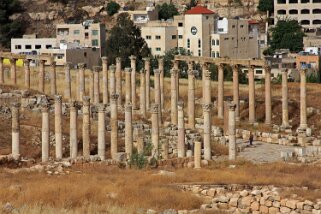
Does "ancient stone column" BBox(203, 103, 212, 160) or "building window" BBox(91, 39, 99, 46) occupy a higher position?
"building window" BBox(91, 39, 99, 46)

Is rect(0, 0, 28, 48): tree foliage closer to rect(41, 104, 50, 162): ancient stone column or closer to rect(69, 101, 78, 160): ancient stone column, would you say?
rect(69, 101, 78, 160): ancient stone column

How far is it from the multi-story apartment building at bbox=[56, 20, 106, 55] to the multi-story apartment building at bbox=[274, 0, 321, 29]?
23.7 meters

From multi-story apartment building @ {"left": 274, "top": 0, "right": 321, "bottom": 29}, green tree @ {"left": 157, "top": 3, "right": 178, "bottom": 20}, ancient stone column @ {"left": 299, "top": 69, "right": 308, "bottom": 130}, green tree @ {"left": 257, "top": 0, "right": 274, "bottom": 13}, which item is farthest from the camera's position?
green tree @ {"left": 257, "top": 0, "right": 274, "bottom": 13}

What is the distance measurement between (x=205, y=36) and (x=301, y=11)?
22.6 metres

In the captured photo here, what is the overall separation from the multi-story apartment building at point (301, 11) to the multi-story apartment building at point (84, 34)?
2366 cm

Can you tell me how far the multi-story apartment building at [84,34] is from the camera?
4328 inches

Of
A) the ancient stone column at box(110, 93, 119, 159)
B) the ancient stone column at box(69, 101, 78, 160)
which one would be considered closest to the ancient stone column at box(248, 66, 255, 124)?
the ancient stone column at box(110, 93, 119, 159)

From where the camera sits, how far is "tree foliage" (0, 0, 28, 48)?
375 feet

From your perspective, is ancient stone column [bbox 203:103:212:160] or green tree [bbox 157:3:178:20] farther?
green tree [bbox 157:3:178:20]

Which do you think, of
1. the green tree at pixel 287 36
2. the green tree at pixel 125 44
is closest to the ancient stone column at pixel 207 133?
the green tree at pixel 125 44

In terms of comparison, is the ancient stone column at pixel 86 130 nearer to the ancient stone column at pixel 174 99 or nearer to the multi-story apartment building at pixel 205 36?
the ancient stone column at pixel 174 99

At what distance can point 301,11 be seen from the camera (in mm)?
123375

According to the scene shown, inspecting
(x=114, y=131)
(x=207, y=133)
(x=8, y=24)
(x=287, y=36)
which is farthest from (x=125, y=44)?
(x=207, y=133)

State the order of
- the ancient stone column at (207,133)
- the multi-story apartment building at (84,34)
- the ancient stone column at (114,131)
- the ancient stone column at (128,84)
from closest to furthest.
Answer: the ancient stone column at (207,133), the ancient stone column at (114,131), the ancient stone column at (128,84), the multi-story apartment building at (84,34)
